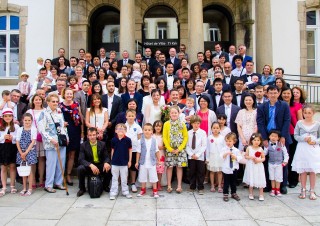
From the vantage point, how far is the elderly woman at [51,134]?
6.38 metres

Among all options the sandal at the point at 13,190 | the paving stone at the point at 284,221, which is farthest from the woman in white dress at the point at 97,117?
the paving stone at the point at 284,221

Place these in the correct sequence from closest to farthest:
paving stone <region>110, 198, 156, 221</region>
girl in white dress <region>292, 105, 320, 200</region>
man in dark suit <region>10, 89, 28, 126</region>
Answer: paving stone <region>110, 198, 156, 221</region>
girl in white dress <region>292, 105, 320, 200</region>
man in dark suit <region>10, 89, 28, 126</region>

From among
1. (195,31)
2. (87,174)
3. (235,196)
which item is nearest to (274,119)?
(235,196)

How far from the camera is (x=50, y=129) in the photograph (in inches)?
252

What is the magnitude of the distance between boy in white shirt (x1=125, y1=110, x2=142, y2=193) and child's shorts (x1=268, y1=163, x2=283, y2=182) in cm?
249

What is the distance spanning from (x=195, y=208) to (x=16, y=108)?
428cm

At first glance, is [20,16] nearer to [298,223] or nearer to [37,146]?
[37,146]

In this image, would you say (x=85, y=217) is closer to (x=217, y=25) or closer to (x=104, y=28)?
(x=104, y=28)

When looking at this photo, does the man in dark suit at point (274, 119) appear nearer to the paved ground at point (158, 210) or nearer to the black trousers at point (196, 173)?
the paved ground at point (158, 210)

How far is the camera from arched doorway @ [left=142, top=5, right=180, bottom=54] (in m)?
15.2

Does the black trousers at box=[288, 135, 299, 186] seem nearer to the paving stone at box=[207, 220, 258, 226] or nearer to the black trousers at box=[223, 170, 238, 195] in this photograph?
the black trousers at box=[223, 170, 238, 195]

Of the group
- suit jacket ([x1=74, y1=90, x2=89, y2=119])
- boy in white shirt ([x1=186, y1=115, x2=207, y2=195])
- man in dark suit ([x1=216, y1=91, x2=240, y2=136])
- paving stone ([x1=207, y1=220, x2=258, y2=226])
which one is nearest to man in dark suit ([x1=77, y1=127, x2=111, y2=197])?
suit jacket ([x1=74, y1=90, x2=89, y2=119])

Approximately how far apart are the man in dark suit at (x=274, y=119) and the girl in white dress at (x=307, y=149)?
0.21 metres

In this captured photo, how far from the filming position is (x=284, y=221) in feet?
16.2
